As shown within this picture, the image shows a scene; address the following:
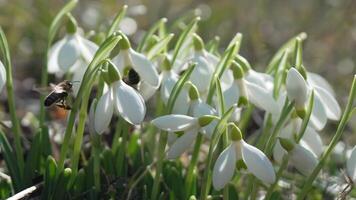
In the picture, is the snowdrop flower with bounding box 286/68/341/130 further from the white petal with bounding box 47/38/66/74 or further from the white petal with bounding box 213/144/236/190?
the white petal with bounding box 47/38/66/74

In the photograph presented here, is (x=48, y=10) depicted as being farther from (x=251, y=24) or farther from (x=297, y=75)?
(x=297, y=75)

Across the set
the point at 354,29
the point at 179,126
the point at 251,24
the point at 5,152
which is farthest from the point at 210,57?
the point at 354,29

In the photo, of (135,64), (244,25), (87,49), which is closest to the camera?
(135,64)

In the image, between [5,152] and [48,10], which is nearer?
[5,152]

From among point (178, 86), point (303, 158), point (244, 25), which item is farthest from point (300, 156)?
point (244, 25)

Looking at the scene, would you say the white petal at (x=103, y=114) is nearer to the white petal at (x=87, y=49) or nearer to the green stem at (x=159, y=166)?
the green stem at (x=159, y=166)

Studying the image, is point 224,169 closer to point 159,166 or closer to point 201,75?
point 159,166

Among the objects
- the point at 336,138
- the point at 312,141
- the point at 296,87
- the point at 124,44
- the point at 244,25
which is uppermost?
the point at 124,44
